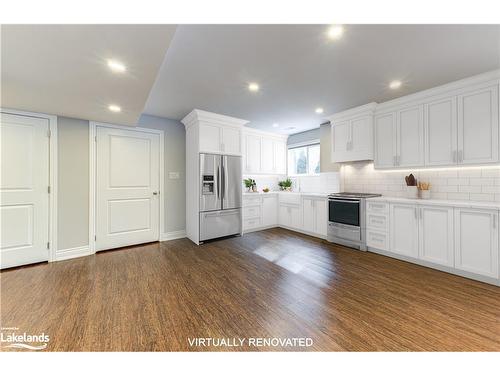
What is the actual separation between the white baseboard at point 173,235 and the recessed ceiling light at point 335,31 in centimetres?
410

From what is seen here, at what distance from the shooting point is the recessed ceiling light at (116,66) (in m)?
1.78

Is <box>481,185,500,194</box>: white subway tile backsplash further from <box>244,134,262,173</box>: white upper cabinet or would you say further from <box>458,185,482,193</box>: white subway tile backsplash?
<box>244,134,262,173</box>: white upper cabinet

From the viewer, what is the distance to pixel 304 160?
5660 millimetres

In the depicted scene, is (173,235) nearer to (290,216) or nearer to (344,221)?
(290,216)

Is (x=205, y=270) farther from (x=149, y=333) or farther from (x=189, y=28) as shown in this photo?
(x=189, y=28)

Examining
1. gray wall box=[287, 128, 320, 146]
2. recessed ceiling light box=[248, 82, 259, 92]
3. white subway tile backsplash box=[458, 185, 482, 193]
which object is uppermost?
recessed ceiling light box=[248, 82, 259, 92]

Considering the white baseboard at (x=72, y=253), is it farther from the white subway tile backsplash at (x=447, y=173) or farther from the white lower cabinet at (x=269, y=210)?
the white subway tile backsplash at (x=447, y=173)

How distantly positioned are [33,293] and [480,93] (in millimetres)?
5774

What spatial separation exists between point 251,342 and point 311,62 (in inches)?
108

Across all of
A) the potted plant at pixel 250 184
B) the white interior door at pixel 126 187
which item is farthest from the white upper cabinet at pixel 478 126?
the white interior door at pixel 126 187

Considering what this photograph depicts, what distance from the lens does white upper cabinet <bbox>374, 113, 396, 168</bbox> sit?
138 inches

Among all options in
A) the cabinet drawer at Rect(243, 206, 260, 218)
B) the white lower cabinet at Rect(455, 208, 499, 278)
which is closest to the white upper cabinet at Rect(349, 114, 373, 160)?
the white lower cabinet at Rect(455, 208, 499, 278)

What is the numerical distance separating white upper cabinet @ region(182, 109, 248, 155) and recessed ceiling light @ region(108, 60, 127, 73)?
1890 mm

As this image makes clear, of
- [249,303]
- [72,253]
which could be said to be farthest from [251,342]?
[72,253]
